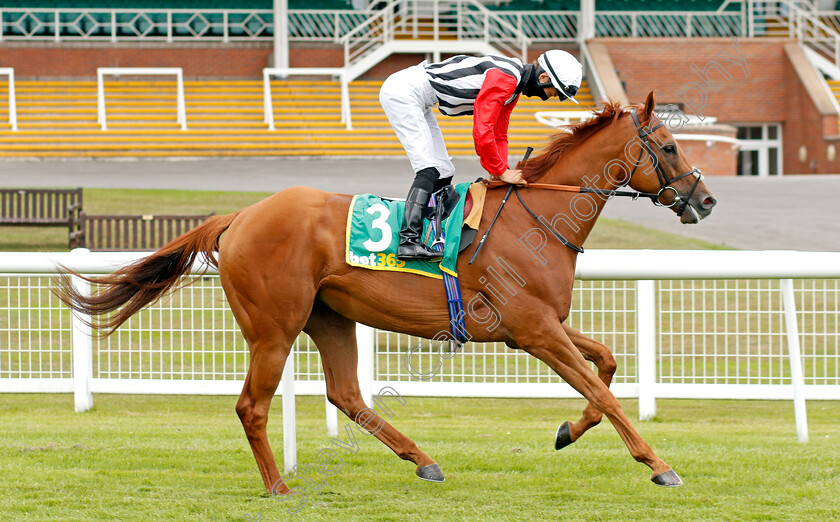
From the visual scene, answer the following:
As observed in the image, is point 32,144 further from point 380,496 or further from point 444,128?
point 380,496

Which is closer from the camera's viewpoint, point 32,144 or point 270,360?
point 270,360

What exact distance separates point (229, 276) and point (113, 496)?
3.27 ft

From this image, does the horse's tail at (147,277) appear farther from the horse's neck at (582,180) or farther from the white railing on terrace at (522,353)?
the horse's neck at (582,180)

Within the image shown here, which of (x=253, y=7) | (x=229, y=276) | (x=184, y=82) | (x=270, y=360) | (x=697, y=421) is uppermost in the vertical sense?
(x=253, y=7)

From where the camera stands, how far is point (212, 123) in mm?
20609

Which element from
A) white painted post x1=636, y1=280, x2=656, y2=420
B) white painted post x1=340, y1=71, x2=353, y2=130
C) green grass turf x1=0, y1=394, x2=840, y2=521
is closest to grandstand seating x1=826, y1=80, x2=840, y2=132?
white painted post x1=340, y1=71, x2=353, y2=130

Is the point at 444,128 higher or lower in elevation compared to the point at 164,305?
higher

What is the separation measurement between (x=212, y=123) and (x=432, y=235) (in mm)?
17339

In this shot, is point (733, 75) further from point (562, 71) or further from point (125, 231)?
point (562, 71)

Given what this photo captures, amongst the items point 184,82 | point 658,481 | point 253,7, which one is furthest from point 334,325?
point 253,7

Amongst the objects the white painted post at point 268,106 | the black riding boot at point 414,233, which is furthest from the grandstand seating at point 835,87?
the black riding boot at point 414,233

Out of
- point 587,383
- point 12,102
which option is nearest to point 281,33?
point 12,102

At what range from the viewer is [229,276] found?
4180 millimetres

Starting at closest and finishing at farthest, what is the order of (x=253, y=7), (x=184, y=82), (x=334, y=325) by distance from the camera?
(x=334, y=325)
(x=184, y=82)
(x=253, y=7)
